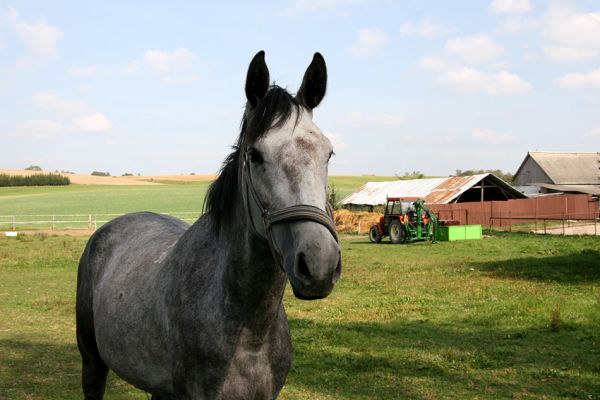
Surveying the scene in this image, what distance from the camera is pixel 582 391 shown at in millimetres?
6586

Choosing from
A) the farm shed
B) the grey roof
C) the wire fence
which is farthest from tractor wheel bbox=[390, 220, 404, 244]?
the grey roof

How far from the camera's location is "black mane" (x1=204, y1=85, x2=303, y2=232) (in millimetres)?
2525

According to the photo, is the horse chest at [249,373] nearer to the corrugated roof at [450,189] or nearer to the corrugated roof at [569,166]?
the corrugated roof at [450,189]

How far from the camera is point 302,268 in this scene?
2.12 m

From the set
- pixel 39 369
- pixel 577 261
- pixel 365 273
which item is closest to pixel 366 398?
pixel 39 369

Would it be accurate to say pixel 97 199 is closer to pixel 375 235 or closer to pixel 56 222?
pixel 56 222

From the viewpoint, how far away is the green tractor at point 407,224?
92.0ft

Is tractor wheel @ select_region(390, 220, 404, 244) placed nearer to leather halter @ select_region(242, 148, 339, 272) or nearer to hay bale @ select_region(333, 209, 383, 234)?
hay bale @ select_region(333, 209, 383, 234)

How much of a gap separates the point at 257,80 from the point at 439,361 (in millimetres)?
6427

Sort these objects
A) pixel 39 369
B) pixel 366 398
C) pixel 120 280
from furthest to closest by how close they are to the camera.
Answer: pixel 39 369
pixel 366 398
pixel 120 280

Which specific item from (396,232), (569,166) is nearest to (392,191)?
(396,232)

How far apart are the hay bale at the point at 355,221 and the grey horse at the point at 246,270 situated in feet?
113

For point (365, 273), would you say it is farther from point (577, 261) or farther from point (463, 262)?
point (577, 261)

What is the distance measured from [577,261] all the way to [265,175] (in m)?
16.6
